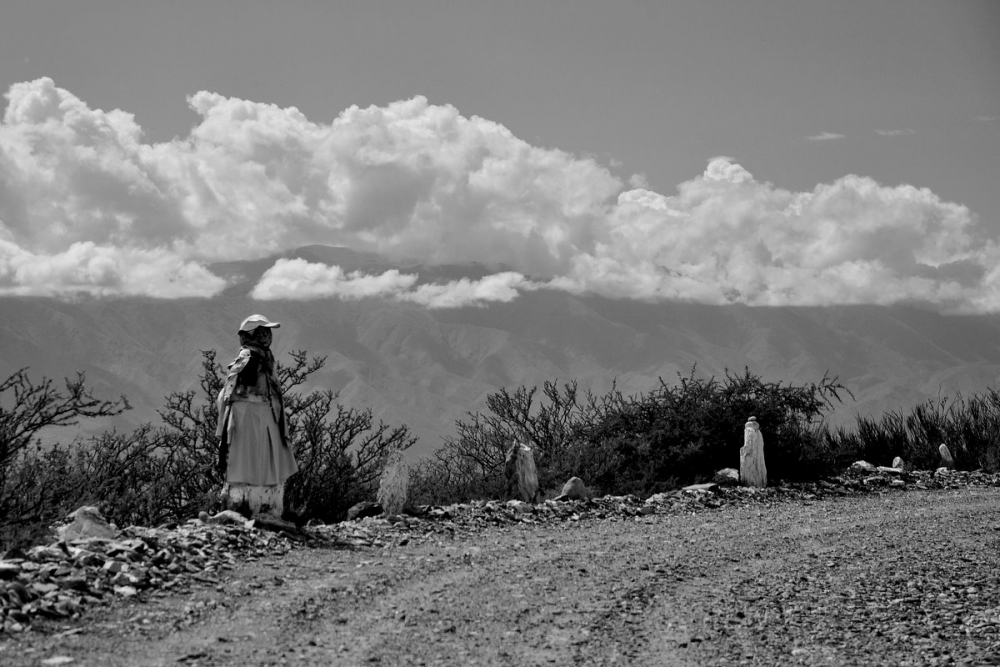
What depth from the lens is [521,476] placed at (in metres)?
16.0

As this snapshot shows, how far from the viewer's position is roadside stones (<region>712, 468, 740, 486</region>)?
1781 centimetres

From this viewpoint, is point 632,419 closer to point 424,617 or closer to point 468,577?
point 468,577

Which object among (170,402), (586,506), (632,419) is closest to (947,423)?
(632,419)

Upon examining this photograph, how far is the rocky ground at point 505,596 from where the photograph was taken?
7.23 m

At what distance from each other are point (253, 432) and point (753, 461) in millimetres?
9207

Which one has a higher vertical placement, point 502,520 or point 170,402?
point 170,402

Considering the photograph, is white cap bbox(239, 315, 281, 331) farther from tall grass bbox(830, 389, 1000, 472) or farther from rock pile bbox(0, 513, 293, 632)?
tall grass bbox(830, 389, 1000, 472)

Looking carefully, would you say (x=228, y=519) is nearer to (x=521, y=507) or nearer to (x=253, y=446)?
(x=253, y=446)

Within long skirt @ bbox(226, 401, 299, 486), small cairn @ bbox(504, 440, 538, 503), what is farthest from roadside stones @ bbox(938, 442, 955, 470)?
long skirt @ bbox(226, 401, 299, 486)

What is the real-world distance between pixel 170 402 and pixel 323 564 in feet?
28.4

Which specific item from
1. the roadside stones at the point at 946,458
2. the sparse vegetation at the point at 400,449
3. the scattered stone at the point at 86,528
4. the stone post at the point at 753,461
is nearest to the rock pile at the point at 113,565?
the scattered stone at the point at 86,528

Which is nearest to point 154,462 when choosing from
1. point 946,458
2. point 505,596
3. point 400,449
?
point 400,449

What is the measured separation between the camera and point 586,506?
49.2ft

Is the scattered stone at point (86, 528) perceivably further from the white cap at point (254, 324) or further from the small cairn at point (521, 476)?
the small cairn at point (521, 476)
